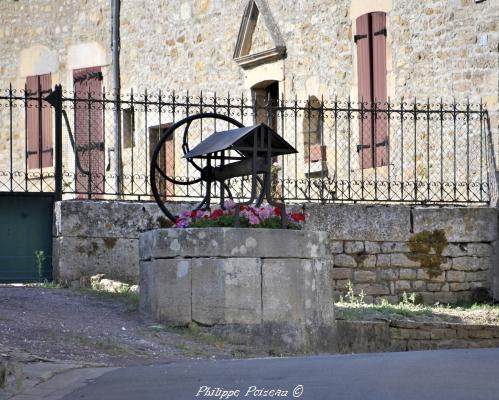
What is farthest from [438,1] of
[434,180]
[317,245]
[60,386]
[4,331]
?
[60,386]

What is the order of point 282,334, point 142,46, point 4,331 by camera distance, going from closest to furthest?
point 4,331, point 282,334, point 142,46

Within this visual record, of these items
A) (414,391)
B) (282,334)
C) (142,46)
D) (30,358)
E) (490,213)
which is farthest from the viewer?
(142,46)

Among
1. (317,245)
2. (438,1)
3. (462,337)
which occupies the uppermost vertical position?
(438,1)

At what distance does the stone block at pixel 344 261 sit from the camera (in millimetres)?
14555

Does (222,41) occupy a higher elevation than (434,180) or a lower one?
higher

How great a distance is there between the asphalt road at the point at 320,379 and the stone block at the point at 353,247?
6121mm

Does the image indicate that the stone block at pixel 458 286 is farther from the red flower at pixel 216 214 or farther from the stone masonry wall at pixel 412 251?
the red flower at pixel 216 214

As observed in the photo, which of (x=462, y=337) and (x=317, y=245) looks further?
(x=462, y=337)

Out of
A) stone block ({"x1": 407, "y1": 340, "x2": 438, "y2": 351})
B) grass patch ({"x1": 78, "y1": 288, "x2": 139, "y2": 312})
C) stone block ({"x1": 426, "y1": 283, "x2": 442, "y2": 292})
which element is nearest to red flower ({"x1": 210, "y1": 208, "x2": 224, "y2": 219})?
grass patch ({"x1": 78, "y1": 288, "x2": 139, "y2": 312})

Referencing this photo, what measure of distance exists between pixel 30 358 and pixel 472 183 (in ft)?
25.0

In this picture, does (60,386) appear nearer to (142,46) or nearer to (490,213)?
(490,213)

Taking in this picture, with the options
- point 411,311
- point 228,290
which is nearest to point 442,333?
point 411,311

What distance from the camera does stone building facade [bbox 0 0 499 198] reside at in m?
15.7

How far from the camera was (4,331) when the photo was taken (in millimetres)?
10164
